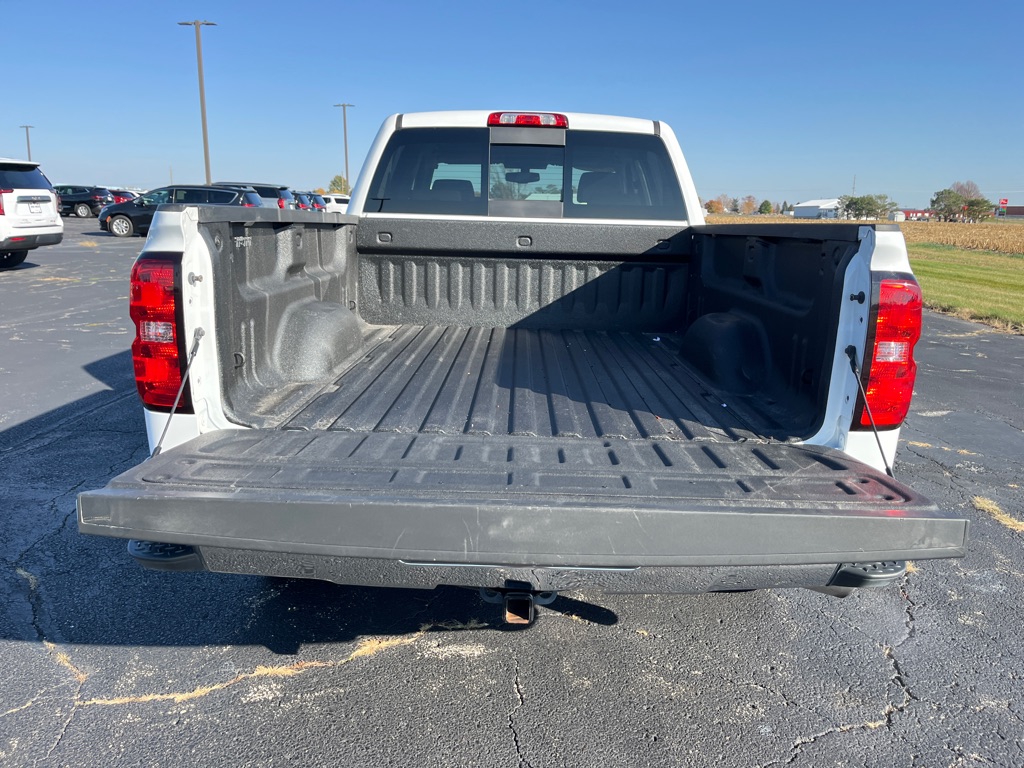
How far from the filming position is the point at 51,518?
3.94 m

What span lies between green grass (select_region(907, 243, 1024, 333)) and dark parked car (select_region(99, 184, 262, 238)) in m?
16.3

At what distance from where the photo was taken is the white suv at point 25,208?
13328 millimetres

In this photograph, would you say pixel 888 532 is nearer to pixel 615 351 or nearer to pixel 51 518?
pixel 615 351

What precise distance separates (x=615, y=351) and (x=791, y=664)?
186 cm

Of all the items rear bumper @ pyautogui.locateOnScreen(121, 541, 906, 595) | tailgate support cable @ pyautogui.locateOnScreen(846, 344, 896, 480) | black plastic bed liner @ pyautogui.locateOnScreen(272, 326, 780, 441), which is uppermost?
tailgate support cable @ pyautogui.locateOnScreen(846, 344, 896, 480)

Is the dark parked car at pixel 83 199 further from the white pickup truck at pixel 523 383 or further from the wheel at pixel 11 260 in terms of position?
the white pickup truck at pixel 523 383

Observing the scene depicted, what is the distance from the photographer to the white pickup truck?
2014 mm

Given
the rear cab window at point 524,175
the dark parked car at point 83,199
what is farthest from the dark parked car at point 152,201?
the rear cab window at point 524,175

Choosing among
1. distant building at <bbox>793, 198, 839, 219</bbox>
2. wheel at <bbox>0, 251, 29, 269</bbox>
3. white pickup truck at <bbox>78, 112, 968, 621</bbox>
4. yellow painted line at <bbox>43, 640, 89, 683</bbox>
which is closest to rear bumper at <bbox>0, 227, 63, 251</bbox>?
wheel at <bbox>0, 251, 29, 269</bbox>

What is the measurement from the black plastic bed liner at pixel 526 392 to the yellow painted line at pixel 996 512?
6.56 ft

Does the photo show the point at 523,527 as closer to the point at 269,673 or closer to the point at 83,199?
the point at 269,673

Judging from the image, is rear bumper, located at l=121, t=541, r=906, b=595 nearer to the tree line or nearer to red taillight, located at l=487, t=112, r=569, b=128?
red taillight, located at l=487, t=112, r=569, b=128

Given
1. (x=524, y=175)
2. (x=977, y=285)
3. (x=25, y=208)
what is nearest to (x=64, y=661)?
(x=524, y=175)

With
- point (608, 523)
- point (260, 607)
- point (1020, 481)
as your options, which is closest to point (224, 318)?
point (260, 607)
